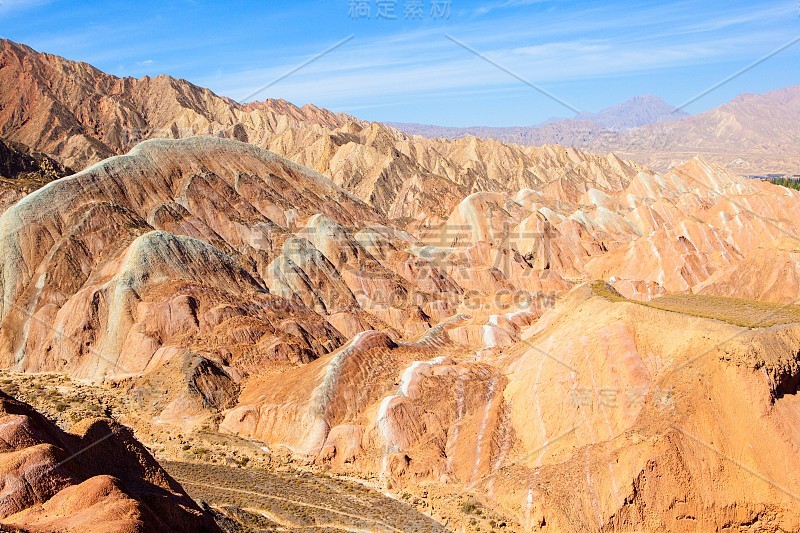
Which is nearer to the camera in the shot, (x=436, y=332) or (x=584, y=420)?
(x=584, y=420)

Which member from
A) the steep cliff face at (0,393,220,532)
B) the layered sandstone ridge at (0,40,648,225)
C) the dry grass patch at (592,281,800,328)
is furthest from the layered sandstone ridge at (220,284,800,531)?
the layered sandstone ridge at (0,40,648,225)

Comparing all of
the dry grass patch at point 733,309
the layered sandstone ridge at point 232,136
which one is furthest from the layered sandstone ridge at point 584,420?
the layered sandstone ridge at point 232,136

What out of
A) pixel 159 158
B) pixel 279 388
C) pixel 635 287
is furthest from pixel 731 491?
pixel 159 158

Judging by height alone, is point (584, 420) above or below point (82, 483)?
below

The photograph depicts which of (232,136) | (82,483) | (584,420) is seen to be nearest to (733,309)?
(584,420)

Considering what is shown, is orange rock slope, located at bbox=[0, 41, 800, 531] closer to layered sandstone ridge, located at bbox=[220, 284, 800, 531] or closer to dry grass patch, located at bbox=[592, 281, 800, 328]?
layered sandstone ridge, located at bbox=[220, 284, 800, 531]

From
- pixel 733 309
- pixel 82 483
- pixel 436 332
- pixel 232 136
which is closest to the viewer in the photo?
pixel 82 483

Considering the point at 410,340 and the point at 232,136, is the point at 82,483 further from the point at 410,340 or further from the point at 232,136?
the point at 232,136

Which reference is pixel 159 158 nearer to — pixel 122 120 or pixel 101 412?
pixel 101 412

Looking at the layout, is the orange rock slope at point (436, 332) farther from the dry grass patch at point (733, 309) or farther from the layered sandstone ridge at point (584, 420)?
the dry grass patch at point (733, 309)
